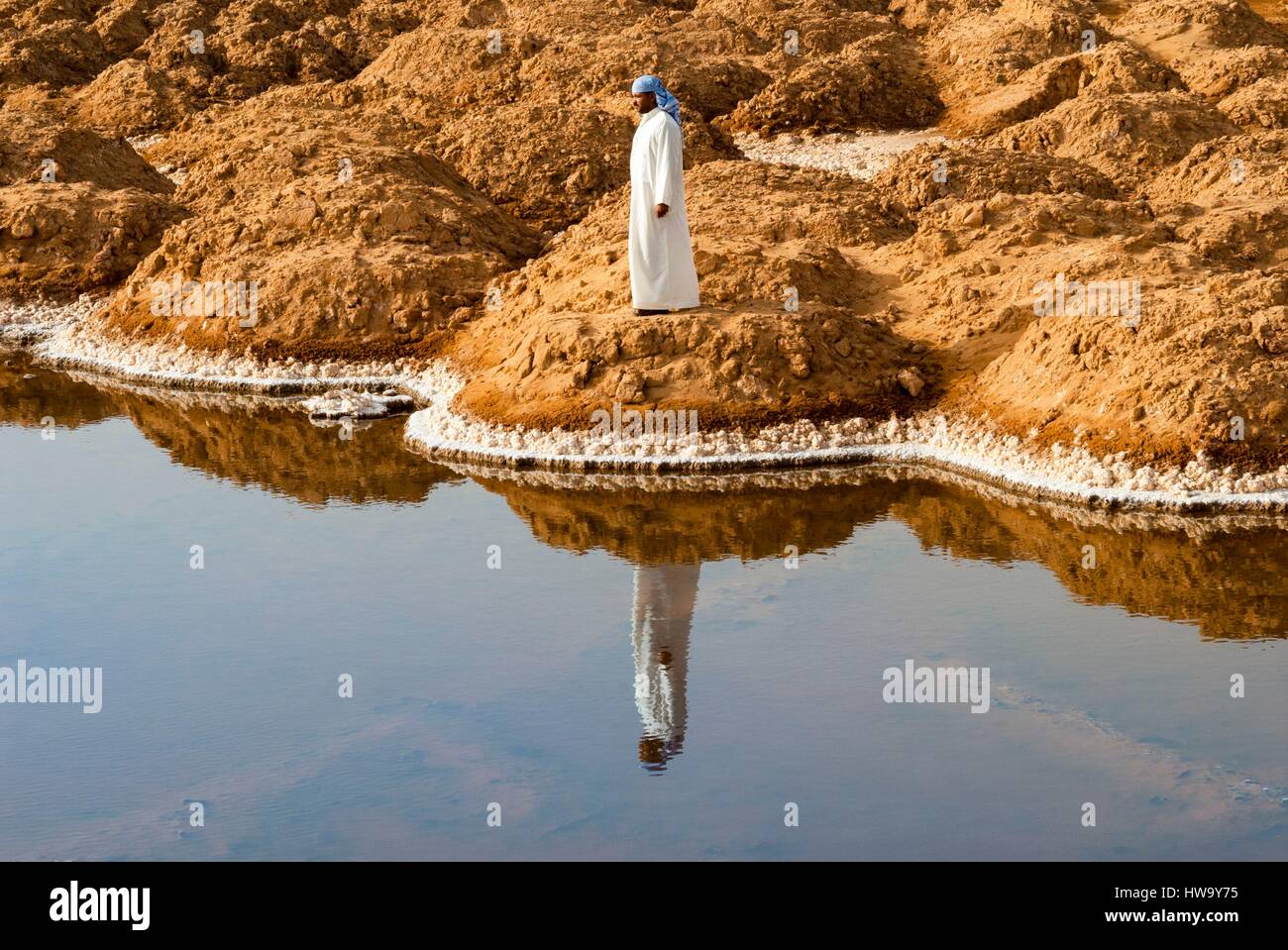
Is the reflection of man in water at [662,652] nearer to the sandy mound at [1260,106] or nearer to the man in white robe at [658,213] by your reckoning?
the man in white robe at [658,213]

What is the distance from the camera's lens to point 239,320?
14.5m

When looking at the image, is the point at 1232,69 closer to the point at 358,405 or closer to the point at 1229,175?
the point at 1229,175

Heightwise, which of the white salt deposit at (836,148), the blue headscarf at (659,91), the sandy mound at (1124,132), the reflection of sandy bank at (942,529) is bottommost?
the reflection of sandy bank at (942,529)

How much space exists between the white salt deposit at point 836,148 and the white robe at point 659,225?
7775mm

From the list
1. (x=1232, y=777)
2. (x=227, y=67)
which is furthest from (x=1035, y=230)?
(x=227, y=67)

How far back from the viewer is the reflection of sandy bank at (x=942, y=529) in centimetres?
873

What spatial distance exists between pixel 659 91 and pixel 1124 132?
792 cm

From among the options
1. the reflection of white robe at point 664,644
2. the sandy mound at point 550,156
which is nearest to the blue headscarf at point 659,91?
the reflection of white robe at point 664,644

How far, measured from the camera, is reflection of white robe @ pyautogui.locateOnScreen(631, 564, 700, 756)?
7387 mm

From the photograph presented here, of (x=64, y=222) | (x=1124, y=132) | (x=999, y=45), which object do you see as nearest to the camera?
(x=1124, y=132)

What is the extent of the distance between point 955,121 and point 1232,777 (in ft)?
50.4

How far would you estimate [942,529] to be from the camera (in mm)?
9875

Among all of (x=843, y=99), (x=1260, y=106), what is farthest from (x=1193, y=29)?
(x=843, y=99)

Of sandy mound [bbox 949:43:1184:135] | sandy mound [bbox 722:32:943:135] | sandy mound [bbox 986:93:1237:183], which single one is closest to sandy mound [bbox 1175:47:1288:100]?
sandy mound [bbox 949:43:1184:135]
